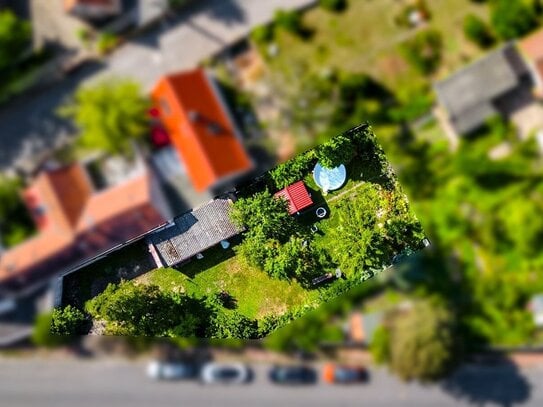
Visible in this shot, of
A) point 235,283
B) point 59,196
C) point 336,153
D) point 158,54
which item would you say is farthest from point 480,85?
point 235,283

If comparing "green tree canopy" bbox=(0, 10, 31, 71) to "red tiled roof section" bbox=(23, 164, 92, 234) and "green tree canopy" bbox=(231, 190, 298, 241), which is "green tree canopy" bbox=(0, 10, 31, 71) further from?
"green tree canopy" bbox=(231, 190, 298, 241)

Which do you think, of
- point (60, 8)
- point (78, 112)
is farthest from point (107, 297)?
point (60, 8)

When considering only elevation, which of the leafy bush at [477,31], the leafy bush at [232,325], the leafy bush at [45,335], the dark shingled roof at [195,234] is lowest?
the leafy bush at [232,325]

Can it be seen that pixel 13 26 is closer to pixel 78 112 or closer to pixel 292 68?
pixel 78 112

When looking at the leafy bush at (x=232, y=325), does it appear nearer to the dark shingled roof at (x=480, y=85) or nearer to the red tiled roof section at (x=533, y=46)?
the dark shingled roof at (x=480, y=85)

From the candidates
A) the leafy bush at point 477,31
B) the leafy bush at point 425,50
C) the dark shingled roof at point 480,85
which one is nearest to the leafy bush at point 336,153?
the dark shingled roof at point 480,85

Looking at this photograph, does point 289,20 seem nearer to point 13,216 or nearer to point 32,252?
point 13,216
